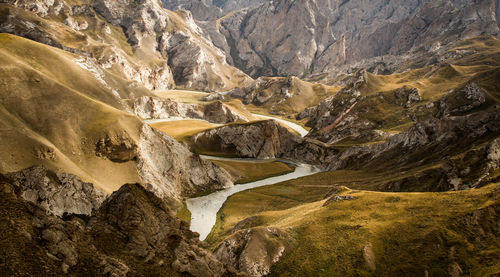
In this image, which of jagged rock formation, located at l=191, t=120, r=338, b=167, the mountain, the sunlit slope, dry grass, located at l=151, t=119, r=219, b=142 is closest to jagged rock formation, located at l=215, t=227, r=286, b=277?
the mountain

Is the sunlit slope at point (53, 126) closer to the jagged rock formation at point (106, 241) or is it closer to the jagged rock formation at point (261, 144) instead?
the jagged rock formation at point (106, 241)

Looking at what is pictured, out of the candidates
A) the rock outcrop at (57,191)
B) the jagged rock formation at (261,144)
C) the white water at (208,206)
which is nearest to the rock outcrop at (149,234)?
the rock outcrop at (57,191)

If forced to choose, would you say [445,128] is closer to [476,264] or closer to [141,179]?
[476,264]

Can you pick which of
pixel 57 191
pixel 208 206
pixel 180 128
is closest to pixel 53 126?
pixel 57 191

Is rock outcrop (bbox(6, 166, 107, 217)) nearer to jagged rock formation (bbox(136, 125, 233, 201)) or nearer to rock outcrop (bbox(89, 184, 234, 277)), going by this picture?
jagged rock formation (bbox(136, 125, 233, 201))

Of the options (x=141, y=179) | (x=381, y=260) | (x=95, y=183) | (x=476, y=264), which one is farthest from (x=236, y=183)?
(x=476, y=264)
